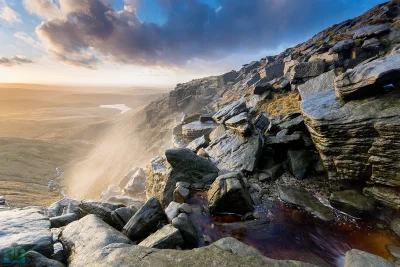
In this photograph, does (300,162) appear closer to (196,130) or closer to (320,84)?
(320,84)

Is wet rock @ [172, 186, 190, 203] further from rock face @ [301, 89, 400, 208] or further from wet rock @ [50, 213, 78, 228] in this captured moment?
rock face @ [301, 89, 400, 208]

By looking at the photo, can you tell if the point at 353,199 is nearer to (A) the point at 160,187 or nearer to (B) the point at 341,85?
(B) the point at 341,85

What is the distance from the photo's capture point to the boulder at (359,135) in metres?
12.0

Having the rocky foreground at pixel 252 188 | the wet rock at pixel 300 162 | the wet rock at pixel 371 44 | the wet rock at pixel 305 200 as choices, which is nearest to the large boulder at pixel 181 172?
the rocky foreground at pixel 252 188

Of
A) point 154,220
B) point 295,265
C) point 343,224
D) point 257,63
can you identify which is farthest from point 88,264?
point 257,63

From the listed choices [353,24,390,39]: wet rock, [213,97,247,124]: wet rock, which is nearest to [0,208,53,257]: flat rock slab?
[213,97,247,124]: wet rock

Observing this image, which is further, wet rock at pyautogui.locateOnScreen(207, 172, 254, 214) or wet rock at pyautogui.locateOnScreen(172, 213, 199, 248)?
wet rock at pyautogui.locateOnScreen(207, 172, 254, 214)

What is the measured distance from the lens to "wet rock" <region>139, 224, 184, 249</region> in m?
9.53

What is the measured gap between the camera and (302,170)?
17453 mm

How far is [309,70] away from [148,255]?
36206 millimetres

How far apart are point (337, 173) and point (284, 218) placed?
18.1 feet

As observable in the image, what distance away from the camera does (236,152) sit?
21.2 m

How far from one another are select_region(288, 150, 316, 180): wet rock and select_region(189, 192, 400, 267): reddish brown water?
158 inches

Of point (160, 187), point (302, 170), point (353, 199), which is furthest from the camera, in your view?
point (160, 187)
